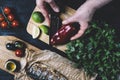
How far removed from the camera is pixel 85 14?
428 cm

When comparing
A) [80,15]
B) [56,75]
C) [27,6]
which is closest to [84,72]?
[56,75]

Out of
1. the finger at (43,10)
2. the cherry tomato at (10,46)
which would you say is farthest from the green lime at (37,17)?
the cherry tomato at (10,46)

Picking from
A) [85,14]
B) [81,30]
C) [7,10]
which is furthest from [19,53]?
[85,14]

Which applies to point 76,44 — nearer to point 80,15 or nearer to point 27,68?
point 80,15

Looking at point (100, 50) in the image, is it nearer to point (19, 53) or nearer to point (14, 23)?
point (19, 53)

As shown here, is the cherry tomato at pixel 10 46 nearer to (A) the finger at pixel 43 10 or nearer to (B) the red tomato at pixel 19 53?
(B) the red tomato at pixel 19 53

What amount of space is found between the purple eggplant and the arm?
59 millimetres

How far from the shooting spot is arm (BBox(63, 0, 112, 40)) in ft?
13.9

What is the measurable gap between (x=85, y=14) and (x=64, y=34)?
15.7 inches

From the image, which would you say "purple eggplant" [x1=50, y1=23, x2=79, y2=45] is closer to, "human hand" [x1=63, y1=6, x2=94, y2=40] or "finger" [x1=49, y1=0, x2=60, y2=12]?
"human hand" [x1=63, y1=6, x2=94, y2=40]

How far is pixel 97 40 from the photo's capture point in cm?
437

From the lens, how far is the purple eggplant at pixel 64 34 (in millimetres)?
4449

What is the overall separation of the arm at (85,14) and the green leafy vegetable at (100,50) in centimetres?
7

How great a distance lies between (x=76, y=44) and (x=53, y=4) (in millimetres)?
545
